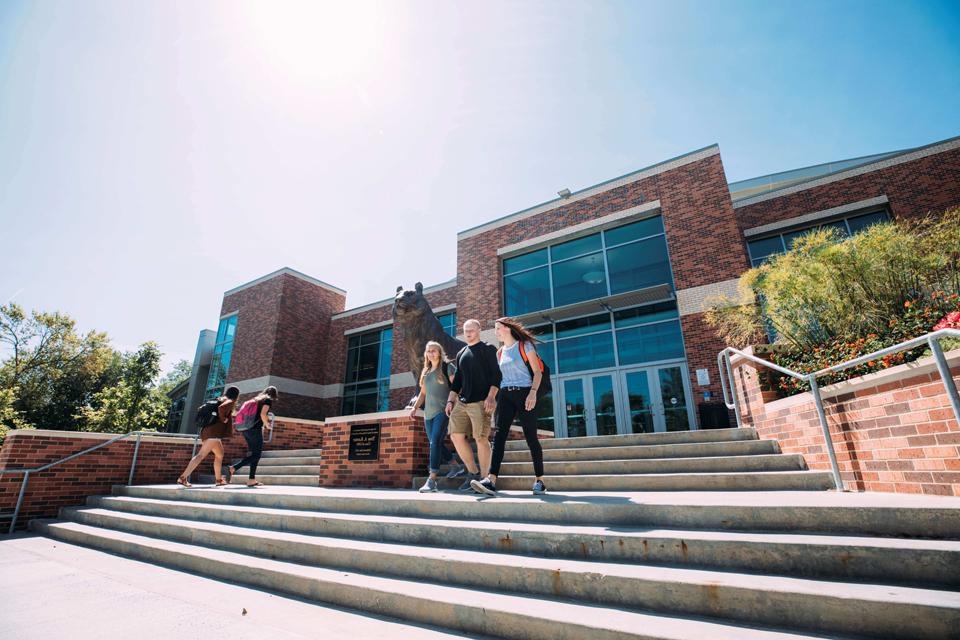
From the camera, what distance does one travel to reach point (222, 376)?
21.1 m

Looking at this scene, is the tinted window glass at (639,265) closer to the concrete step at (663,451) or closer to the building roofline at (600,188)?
the building roofline at (600,188)

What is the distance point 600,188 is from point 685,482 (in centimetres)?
1114

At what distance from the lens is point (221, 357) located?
843 inches

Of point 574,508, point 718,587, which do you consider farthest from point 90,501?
point 718,587

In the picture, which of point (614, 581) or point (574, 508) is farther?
point (574, 508)

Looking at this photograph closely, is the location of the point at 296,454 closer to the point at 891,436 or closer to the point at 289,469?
the point at 289,469

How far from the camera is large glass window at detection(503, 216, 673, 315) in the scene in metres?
12.3

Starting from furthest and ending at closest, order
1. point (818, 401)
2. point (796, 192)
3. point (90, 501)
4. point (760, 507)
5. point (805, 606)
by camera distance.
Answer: point (796, 192) → point (90, 501) → point (818, 401) → point (760, 507) → point (805, 606)

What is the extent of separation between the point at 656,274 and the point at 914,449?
9603 millimetres

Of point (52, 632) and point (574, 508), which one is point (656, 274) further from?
point (52, 632)

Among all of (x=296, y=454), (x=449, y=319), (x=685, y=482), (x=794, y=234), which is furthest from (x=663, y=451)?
(x=449, y=319)

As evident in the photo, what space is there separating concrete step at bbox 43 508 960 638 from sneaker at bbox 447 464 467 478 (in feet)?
5.61

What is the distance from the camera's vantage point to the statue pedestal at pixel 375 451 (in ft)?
18.4

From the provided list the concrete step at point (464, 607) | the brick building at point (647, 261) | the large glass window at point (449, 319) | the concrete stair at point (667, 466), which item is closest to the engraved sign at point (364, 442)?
the concrete stair at point (667, 466)
